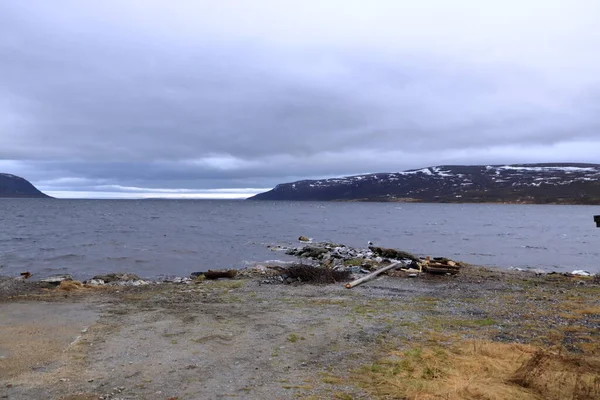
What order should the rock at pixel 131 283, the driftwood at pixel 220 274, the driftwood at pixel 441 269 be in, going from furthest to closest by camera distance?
the driftwood at pixel 220 274 < the driftwood at pixel 441 269 < the rock at pixel 131 283

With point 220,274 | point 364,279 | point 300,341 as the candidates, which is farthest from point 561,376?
point 220,274

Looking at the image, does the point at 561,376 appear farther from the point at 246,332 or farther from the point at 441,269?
the point at 441,269

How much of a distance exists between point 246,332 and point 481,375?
5224mm

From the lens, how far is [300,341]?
9727 millimetres

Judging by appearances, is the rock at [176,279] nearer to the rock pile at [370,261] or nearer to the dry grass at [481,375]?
the rock pile at [370,261]

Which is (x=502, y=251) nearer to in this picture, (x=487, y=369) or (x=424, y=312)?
(x=424, y=312)

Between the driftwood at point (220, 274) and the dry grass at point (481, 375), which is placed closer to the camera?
the dry grass at point (481, 375)

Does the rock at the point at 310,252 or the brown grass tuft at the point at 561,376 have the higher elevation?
the brown grass tuft at the point at 561,376

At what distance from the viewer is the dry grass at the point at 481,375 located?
21.4 feet

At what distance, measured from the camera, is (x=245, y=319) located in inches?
466

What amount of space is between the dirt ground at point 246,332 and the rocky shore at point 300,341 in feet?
0.14

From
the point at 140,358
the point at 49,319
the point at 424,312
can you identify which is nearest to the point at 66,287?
the point at 49,319

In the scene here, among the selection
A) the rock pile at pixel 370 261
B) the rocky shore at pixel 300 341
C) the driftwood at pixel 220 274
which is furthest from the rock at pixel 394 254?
the driftwood at pixel 220 274

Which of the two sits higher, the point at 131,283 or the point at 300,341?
the point at 300,341
